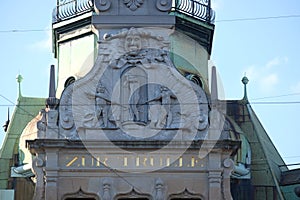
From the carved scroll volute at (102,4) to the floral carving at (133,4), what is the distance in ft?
1.74

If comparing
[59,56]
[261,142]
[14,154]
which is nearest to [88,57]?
[59,56]

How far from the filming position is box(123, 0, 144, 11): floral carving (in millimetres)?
34812

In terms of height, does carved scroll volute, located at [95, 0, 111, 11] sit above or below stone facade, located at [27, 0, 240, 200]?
above

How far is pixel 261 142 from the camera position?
129ft

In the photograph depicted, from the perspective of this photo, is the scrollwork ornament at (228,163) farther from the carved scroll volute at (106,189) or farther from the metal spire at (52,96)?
the metal spire at (52,96)

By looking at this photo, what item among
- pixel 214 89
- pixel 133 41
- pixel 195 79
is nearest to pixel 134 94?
pixel 133 41

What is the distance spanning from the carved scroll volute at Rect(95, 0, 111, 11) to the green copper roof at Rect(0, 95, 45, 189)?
6135mm

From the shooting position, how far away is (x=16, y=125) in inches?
1554

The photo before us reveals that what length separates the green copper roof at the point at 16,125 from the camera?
3856cm

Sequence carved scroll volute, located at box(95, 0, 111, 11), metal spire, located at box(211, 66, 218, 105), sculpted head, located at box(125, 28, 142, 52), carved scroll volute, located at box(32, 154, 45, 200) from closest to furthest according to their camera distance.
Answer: carved scroll volute, located at box(32, 154, 45, 200) → metal spire, located at box(211, 66, 218, 105) → sculpted head, located at box(125, 28, 142, 52) → carved scroll volute, located at box(95, 0, 111, 11)

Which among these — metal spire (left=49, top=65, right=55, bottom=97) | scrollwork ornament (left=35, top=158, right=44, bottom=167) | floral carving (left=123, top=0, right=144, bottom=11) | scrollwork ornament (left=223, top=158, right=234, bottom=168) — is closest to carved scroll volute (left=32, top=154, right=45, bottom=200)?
scrollwork ornament (left=35, top=158, right=44, bottom=167)

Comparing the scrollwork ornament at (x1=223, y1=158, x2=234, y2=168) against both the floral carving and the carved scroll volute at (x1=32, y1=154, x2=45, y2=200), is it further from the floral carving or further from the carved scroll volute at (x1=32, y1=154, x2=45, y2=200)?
the floral carving

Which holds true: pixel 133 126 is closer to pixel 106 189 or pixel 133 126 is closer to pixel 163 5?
pixel 106 189

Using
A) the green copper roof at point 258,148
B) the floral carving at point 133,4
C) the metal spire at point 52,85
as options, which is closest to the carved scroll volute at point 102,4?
the floral carving at point 133,4
